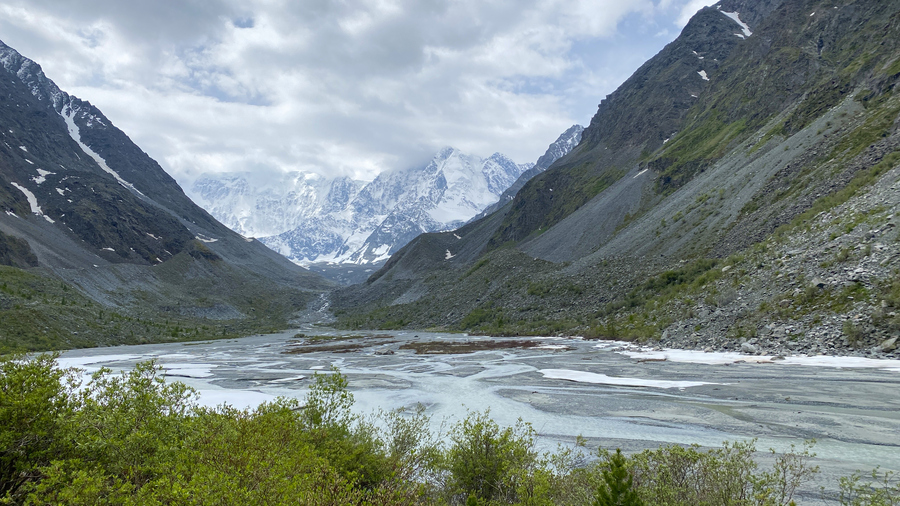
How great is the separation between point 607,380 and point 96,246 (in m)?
151

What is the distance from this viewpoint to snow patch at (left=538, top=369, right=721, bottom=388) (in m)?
22.1

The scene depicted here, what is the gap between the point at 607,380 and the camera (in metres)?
24.9

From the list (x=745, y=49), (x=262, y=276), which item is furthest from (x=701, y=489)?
(x=262, y=276)

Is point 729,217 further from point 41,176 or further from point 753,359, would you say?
point 41,176

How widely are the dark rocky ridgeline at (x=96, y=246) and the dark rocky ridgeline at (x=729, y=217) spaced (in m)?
41.0

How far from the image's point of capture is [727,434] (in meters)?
13.9

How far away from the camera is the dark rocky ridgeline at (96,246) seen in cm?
9225

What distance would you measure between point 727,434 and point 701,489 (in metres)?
7.72

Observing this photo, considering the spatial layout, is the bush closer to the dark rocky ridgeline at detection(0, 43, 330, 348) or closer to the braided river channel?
the braided river channel

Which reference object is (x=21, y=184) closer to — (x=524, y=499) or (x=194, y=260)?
(x=194, y=260)

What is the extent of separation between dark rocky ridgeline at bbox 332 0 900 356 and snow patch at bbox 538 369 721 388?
9.41 metres

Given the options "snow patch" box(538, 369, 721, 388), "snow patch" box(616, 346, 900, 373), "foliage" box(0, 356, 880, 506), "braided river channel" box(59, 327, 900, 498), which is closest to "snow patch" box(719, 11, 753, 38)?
"snow patch" box(616, 346, 900, 373)

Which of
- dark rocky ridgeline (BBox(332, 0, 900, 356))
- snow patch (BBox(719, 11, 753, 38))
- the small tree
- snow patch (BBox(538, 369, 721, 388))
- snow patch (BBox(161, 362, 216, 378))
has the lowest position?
snow patch (BBox(538, 369, 721, 388))

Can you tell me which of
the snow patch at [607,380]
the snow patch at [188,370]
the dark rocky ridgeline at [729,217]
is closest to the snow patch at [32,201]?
the dark rocky ridgeline at [729,217]
